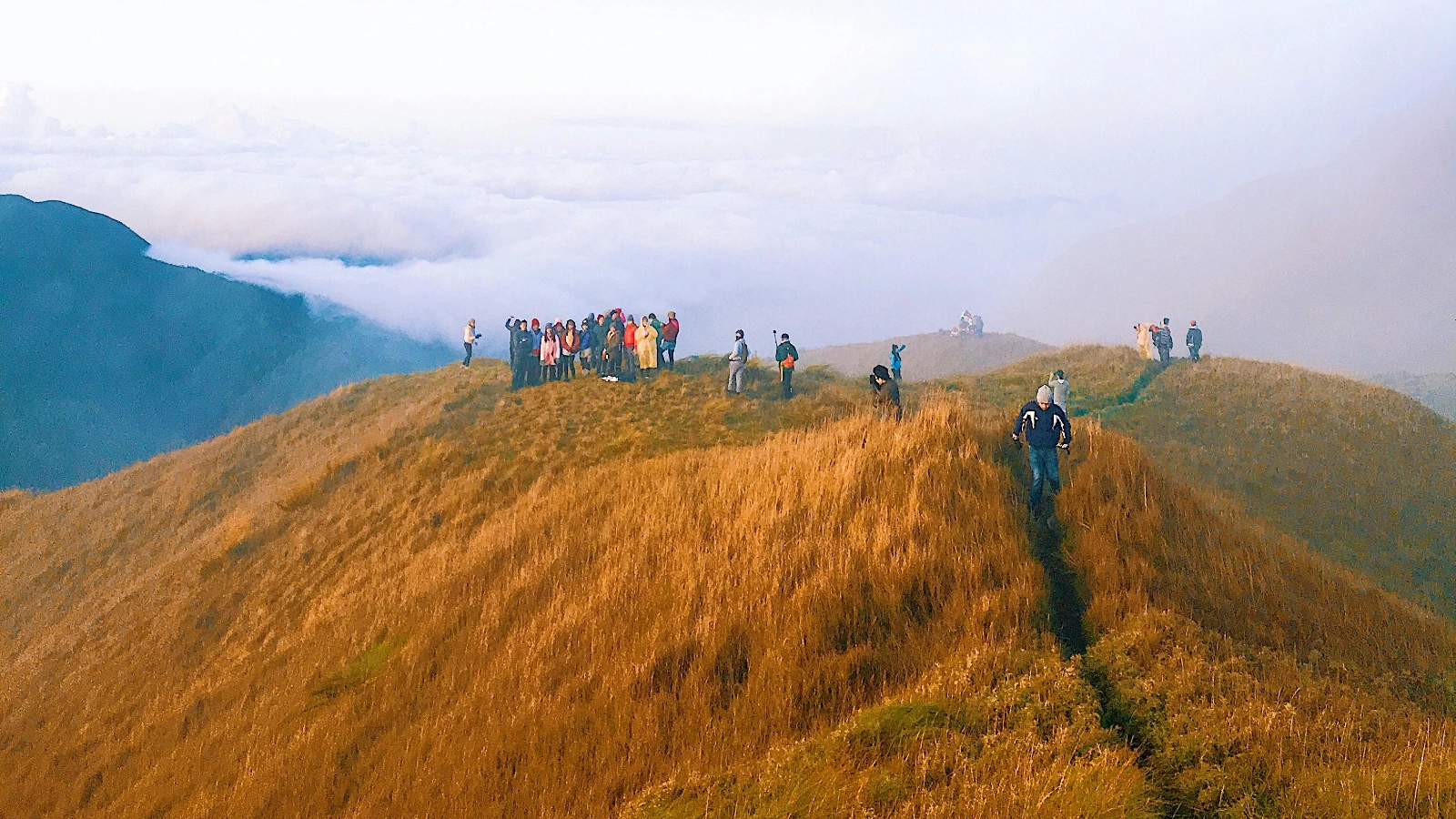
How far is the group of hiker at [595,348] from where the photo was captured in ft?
79.1

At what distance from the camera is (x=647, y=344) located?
2397cm

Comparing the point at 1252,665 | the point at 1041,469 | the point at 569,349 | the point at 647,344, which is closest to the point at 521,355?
the point at 569,349

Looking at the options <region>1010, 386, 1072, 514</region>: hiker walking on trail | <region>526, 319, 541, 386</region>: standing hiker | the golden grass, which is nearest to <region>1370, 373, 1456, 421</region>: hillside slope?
<region>526, 319, 541, 386</region>: standing hiker

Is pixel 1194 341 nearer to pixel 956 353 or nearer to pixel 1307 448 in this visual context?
pixel 1307 448

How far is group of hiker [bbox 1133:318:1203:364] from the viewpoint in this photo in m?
33.4

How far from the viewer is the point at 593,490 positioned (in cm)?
1480

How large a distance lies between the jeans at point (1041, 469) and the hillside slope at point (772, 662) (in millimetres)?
304

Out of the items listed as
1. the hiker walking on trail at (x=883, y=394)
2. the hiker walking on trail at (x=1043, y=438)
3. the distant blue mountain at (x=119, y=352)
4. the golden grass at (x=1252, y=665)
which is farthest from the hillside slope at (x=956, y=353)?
the distant blue mountain at (x=119, y=352)

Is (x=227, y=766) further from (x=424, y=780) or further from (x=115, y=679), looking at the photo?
(x=115, y=679)

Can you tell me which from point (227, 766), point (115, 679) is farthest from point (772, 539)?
point (115, 679)

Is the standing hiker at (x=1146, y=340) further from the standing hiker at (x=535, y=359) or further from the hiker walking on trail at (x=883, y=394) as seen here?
the standing hiker at (x=535, y=359)

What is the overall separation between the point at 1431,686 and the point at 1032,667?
Result: 3864 mm

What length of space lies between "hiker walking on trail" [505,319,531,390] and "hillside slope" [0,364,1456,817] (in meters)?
8.59

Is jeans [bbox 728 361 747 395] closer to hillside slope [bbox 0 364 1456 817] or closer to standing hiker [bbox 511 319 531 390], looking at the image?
hillside slope [bbox 0 364 1456 817]
